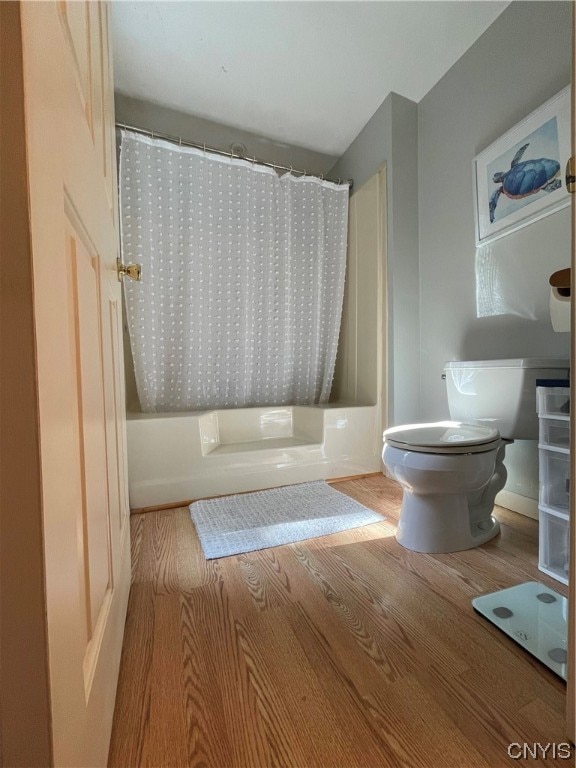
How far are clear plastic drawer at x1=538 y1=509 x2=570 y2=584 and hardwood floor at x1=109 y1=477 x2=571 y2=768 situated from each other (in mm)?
39

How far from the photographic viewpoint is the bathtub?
5.33 feet

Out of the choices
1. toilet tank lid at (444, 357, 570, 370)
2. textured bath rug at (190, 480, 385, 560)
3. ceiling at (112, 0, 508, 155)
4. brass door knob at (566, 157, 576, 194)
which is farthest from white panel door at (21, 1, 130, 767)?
toilet tank lid at (444, 357, 570, 370)

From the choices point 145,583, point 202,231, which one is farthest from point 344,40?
point 145,583

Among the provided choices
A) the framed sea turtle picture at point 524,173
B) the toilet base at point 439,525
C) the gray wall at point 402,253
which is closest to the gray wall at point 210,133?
the gray wall at point 402,253

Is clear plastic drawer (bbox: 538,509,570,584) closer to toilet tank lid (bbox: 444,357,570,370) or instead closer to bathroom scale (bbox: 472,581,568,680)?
bathroom scale (bbox: 472,581,568,680)

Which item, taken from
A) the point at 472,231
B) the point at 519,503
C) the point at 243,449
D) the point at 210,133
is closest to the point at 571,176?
the point at 472,231

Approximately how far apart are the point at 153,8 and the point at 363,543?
2.53 meters

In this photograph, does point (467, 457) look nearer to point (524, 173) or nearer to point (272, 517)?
point (272, 517)

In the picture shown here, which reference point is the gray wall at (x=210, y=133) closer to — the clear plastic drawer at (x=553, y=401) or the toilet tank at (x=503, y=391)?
the toilet tank at (x=503, y=391)

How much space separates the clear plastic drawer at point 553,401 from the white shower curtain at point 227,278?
1.34 m

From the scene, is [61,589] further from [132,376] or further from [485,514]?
[132,376]

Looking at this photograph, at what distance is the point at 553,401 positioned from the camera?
1044 millimetres

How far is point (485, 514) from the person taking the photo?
130 centimetres

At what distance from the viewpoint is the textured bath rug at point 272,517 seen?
128cm
